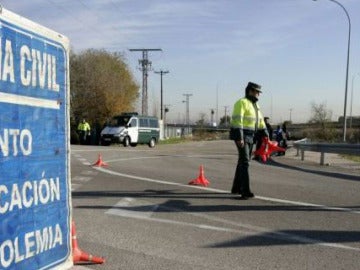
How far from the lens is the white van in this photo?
37.1 metres

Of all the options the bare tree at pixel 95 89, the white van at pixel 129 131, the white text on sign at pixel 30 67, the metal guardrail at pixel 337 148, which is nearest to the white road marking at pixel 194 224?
the white text on sign at pixel 30 67

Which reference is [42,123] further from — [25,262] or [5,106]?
[25,262]

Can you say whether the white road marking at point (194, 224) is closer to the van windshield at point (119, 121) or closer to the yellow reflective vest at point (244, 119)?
the yellow reflective vest at point (244, 119)

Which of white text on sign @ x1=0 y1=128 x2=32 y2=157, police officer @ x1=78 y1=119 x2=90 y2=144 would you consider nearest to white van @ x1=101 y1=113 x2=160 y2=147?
police officer @ x1=78 y1=119 x2=90 y2=144

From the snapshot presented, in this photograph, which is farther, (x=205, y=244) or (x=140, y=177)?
(x=140, y=177)

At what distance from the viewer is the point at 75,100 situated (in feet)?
164

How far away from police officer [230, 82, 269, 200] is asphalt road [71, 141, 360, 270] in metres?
0.41

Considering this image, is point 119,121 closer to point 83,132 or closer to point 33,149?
point 83,132

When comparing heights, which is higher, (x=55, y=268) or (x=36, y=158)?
(x=36, y=158)

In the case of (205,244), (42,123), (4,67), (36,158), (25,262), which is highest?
(4,67)

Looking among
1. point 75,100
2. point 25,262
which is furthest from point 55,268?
point 75,100

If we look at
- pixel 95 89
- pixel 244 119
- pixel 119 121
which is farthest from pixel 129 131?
pixel 244 119

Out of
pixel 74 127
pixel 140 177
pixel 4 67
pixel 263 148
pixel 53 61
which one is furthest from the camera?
pixel 74 127

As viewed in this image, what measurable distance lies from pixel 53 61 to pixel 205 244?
318 cm
